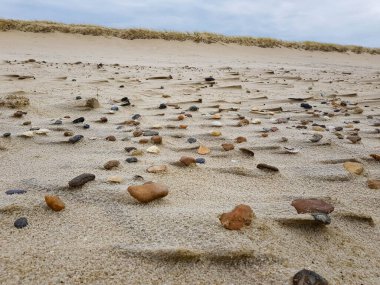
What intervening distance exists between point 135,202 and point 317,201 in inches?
28.2

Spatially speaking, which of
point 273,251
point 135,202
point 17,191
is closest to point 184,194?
point 135,202

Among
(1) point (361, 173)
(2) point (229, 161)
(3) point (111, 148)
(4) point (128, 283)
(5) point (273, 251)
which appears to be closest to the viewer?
(4) point (128, 283)

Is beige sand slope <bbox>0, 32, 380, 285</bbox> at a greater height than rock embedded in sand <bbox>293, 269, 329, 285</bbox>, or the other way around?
rock embedded in sand <bbox>293, 269, 329, 285</bbox>

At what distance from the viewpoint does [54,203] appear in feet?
4.48

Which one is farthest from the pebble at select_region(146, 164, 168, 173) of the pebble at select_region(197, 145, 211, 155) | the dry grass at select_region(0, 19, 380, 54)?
the dry grass at select_region(0, 19, 380, 54)

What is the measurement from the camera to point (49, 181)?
1636mm

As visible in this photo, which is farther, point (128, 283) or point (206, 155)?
point (206, 155)

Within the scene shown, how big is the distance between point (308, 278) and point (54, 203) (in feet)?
2.98

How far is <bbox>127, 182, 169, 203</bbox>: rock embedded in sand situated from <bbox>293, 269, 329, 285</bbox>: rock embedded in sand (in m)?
0.63

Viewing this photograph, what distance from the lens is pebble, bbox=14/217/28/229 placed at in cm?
125

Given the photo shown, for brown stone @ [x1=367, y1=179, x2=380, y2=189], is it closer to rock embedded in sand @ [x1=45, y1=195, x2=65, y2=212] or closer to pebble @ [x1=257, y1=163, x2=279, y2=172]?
pebble @ [x1=257, y1=163, x2=279, y2=172]

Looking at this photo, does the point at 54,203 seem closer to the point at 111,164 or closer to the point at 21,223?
the point at 21,223

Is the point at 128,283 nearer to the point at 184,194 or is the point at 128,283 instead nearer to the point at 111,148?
the point at 184,194

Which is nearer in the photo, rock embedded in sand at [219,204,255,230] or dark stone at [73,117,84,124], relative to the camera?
rock embedded in sand at [219,204,255,230]
